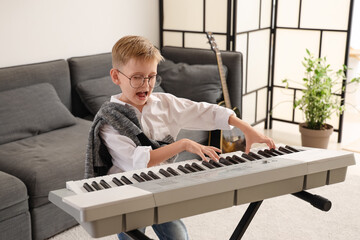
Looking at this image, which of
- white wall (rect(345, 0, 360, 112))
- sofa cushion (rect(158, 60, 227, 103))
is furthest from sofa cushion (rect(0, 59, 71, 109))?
white wall (rect(345, 0, 360, 112))

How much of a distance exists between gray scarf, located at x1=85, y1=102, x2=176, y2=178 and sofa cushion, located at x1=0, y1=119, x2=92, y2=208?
2.58ft

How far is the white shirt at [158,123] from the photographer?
147cm

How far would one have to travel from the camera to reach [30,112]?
108 inches

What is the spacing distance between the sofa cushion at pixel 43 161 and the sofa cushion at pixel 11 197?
7cm

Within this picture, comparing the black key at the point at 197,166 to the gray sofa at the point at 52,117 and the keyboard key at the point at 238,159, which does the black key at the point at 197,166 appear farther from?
the gray sofa at the point at 52,117

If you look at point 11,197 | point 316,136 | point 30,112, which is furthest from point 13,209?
point 316,136

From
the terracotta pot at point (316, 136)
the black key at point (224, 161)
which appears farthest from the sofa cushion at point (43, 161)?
the terracotta pot at point (316, 136)

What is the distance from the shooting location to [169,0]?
401cm

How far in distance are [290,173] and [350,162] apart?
211 mm

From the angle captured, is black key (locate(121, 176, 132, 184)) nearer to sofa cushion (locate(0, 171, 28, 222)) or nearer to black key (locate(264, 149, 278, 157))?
black key (locate(264, 149, 278, 157))

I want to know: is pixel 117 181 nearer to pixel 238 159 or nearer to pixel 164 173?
pixel 164 173

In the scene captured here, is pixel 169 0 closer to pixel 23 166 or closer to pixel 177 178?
pixel 23 166

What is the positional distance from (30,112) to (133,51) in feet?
4.86

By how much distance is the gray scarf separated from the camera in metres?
1.51
